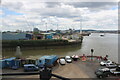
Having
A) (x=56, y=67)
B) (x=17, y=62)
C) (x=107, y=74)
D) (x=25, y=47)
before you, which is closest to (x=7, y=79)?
(x=17, y=62)

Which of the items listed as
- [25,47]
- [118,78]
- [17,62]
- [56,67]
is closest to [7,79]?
[17,62]

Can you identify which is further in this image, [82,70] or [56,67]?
[56,67]

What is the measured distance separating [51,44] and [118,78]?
2571cm

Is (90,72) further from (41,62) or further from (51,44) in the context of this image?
(51,44)

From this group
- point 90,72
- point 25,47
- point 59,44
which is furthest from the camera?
point 59,44

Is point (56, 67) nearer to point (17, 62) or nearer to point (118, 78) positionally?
point (17, 62)

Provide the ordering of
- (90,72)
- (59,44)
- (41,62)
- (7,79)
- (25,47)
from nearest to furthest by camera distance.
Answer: (7,79) → (90,72) → (41,62) → (25,47) → (59,44)

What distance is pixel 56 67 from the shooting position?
44.8ft

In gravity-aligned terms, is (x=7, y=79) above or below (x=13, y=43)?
below

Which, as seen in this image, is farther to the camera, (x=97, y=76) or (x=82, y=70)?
(x=82, y=70)

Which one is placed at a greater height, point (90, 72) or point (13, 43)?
point (13, 43)

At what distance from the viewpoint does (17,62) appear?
13.5m

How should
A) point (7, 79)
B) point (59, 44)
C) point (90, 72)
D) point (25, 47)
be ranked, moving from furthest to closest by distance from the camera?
1. point (59, 44)
2. point (25, 47)
3. point (90, 72)
4. point (7, 79)

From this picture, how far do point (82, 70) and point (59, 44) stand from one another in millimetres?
22770
